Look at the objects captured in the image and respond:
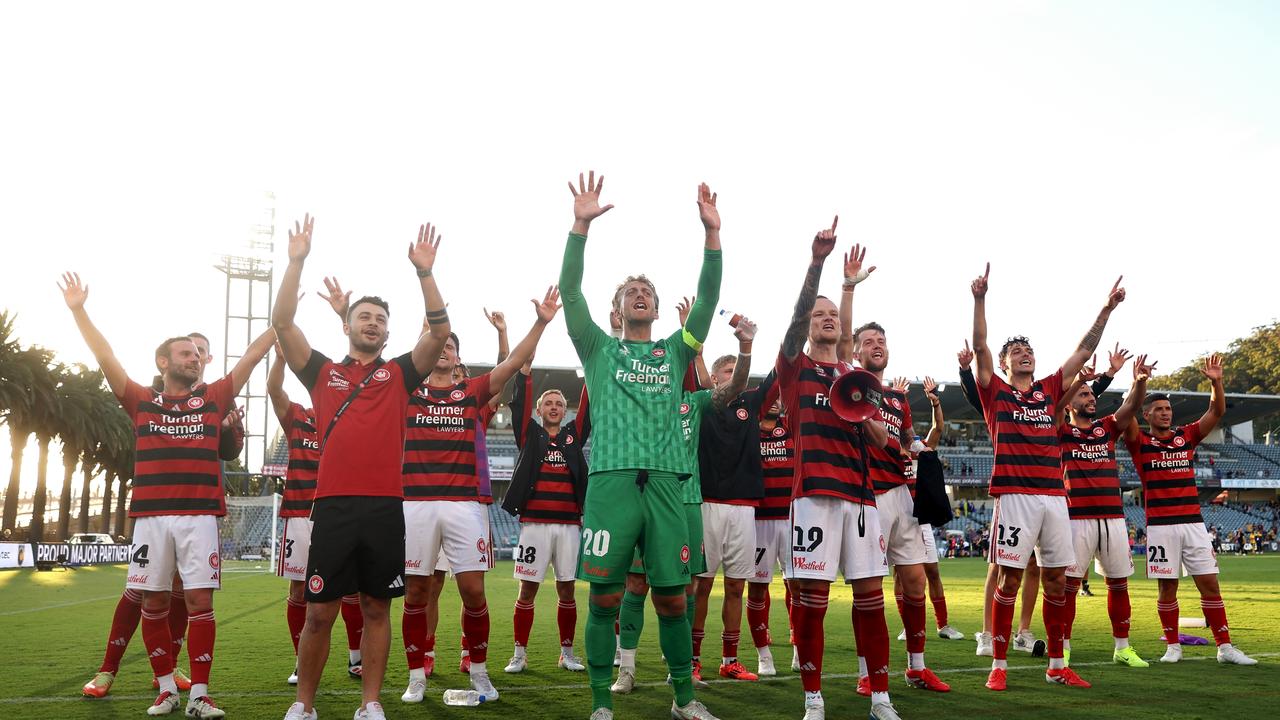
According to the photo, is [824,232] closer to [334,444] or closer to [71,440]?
[334,444]

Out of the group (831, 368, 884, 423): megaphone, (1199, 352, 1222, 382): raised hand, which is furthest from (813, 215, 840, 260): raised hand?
(1199, 352, 1222, 382): raised hand

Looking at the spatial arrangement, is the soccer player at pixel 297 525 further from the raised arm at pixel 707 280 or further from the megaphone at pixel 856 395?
the megaphone at pixel 856 395

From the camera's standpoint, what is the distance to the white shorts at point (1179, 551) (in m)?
8.98

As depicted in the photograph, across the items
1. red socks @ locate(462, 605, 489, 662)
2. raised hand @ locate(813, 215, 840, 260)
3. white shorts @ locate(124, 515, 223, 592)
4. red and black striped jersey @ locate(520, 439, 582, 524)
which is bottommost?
red socks @ locate(462, 605, 489, 662)

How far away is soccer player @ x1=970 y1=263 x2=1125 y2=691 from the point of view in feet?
24.1

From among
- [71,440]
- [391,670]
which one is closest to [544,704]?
[391,670]

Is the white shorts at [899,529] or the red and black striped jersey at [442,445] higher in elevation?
the red and black striped jersey at [442,445]

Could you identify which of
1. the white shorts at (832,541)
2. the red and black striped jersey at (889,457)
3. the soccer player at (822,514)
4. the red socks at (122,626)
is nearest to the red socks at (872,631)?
the soccer player at (822,514)

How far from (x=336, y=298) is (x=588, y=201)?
1.95 metres

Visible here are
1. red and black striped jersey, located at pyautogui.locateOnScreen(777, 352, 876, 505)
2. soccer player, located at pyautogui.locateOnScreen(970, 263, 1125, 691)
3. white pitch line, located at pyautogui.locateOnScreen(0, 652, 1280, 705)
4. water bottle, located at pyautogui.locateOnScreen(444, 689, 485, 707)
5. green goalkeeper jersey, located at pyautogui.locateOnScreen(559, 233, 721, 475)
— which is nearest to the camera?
green goalkeeper jersey, located at pyautogui.locateOnScreen(559, 233, 721, 475)

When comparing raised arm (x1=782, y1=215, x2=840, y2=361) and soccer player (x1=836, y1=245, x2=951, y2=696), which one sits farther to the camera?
soccer player (x1=836, y1=245, x2=951, y2=696)

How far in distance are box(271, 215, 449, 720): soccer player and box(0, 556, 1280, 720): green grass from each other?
3.53ft

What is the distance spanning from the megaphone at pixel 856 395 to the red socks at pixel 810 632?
113 cm

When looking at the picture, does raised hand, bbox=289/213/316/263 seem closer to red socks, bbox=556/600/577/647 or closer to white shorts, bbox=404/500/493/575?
white shorts, bbox=404/500/493/575
